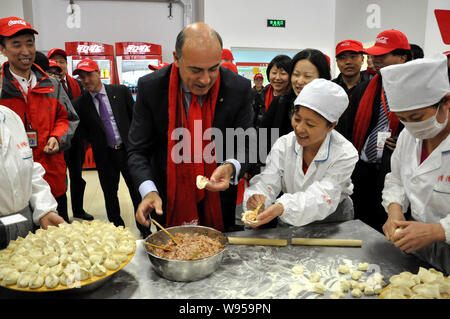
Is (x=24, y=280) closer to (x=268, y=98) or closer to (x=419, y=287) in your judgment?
(x=419, y=287)

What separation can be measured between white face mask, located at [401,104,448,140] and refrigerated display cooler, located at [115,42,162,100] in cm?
A: 646

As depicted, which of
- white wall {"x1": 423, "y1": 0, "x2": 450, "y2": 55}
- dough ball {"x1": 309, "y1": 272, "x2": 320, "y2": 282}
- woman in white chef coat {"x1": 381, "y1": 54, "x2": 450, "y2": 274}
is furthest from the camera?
white wall {"x1": 423, "y1": 0, "x2": 450, "y2": 55}

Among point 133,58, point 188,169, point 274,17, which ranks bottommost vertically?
point 188,169

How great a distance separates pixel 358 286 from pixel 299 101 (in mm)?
883

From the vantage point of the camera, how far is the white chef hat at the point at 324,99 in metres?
1.56

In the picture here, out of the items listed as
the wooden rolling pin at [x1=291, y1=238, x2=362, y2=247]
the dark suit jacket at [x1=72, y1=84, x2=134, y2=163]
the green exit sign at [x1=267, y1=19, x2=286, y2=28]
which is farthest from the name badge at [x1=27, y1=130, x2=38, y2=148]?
the green exit sign at [x1=267, y1=19, x2=286, y2=28]

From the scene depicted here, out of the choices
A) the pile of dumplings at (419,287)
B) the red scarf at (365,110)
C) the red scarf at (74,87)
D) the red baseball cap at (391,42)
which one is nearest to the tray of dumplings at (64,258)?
the pile of dumplings at (419,287)

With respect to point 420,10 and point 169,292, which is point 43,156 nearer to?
point 169,292

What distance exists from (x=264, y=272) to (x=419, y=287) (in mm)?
486

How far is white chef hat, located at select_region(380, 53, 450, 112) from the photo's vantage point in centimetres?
124

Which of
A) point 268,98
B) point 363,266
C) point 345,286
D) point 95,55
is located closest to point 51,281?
point 345,286

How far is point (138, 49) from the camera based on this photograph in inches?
278

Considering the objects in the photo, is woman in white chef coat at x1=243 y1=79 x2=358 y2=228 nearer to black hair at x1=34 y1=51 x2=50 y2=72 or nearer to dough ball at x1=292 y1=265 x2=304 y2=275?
dough ball at x1=292 y1=265 x2=304 y2=275
